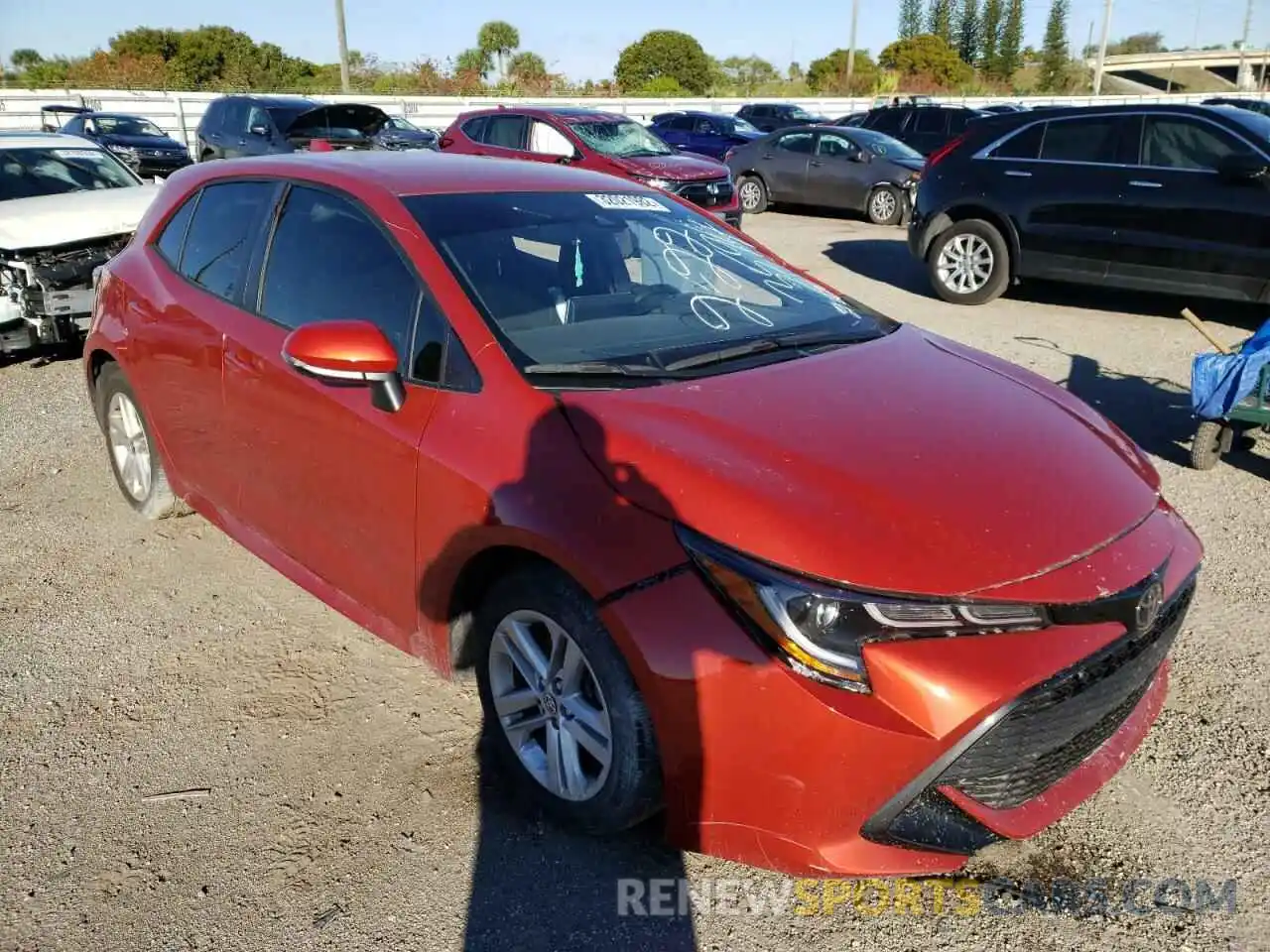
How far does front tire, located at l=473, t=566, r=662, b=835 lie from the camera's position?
237cm

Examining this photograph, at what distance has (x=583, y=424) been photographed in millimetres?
2543

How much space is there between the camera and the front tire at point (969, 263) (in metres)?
9.38

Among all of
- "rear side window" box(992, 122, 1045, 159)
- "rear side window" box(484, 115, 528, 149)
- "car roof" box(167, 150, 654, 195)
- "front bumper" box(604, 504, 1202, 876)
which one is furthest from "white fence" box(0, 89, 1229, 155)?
"front bumper" box(604, 504, 1202, 876)

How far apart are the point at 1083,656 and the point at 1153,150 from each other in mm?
7998

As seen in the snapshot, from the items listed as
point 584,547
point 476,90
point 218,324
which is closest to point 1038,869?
point 584,547

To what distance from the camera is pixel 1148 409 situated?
250 inches

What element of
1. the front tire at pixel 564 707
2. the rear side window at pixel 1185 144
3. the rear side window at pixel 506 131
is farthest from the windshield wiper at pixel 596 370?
the rear side window at pixel 506 131

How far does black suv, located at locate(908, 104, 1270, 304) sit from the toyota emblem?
6901mm

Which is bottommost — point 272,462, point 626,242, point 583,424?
point 272,462

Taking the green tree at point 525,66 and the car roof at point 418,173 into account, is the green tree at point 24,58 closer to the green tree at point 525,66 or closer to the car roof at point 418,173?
the green tree at point 525,66

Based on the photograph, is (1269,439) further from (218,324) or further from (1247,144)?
(218,324)

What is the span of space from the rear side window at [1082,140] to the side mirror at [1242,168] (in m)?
0.94

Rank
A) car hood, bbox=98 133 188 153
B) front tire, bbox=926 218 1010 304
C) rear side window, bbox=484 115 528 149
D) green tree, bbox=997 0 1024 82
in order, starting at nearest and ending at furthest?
front tire, bbox=926 218 1010 304, rear side window, bbox=484 115 528 149, car hood, bbox=98 133 188 153, green tree, bbox=997 0 1024 82

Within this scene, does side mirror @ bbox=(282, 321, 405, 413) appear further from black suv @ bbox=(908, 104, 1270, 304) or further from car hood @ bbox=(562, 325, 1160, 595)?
black suv @ bbox=(908, 104, 1270, 304)
